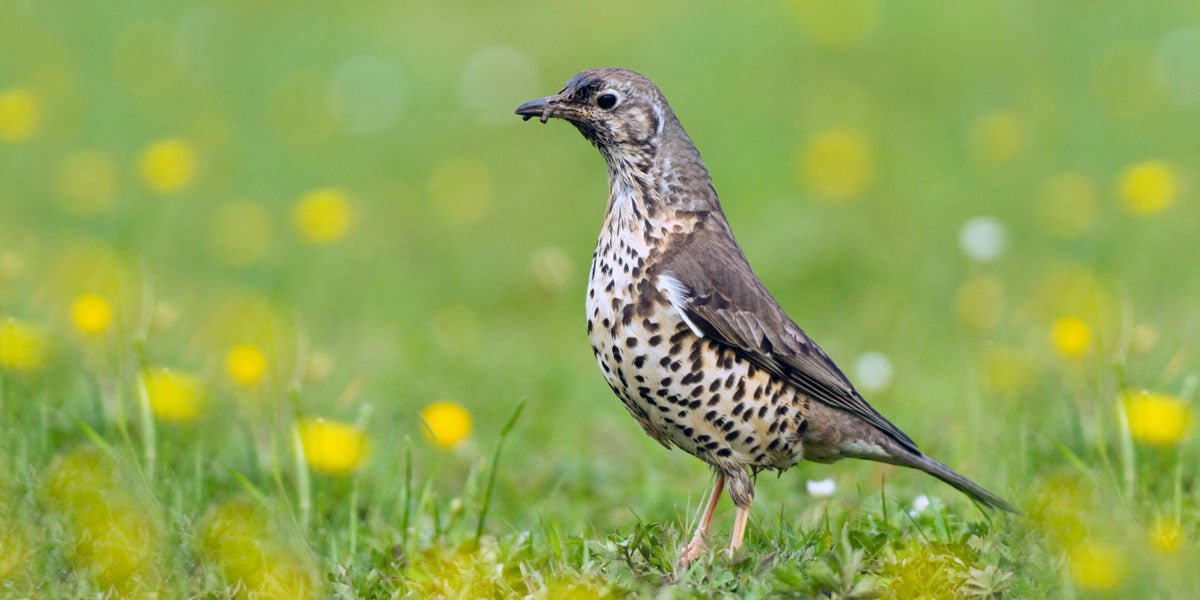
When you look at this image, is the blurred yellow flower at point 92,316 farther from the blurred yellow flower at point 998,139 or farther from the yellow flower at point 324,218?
the blurred yellow flower at point 998,139

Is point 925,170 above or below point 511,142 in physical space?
above

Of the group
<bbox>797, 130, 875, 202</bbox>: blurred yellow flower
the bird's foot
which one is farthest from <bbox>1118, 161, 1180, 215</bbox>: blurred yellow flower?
the bird's foot

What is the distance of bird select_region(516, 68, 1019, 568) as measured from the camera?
423cm

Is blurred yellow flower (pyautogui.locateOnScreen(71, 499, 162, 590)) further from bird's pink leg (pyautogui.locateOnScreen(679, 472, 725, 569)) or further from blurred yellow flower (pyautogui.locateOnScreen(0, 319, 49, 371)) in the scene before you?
bird's pink leg (pyautogui.locateOnScreen(679, 472, 725, 569))

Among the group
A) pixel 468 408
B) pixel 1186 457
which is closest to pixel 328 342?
pixel 468 408

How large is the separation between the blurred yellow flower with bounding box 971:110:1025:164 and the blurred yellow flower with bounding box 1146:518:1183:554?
599 centimetres

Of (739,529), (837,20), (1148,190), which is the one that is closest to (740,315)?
(739,529)

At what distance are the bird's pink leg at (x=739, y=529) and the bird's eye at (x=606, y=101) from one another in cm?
142

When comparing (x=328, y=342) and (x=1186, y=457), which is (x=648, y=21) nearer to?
(x=328, y=342)

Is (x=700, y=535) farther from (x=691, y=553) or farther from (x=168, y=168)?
(x=168, y=168)

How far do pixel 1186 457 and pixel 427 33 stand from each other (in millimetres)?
9929

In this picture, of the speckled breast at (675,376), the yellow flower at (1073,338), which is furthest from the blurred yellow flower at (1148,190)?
the speckled breast at (675,376)

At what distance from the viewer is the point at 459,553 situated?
427 centimetres

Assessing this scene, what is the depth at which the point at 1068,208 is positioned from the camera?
900 cm
